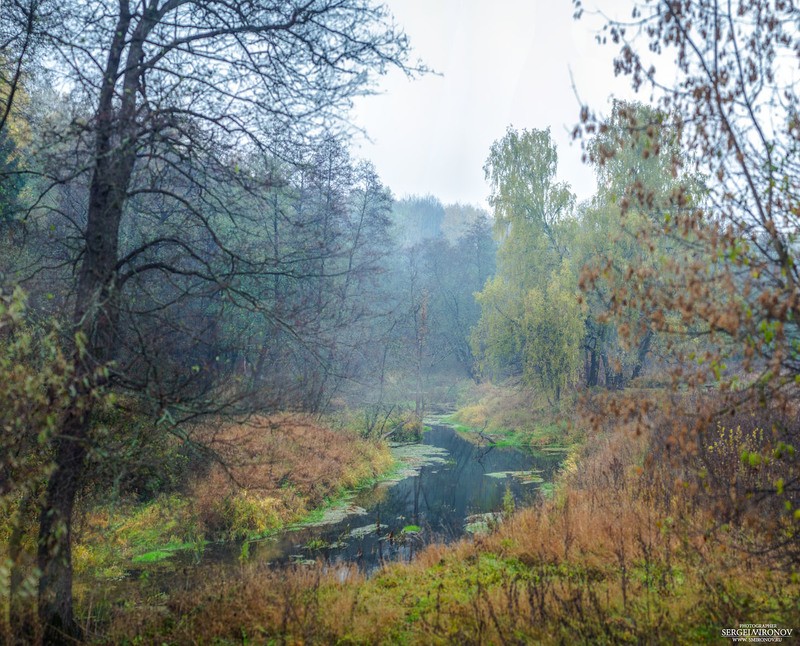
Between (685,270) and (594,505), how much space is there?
674 cm

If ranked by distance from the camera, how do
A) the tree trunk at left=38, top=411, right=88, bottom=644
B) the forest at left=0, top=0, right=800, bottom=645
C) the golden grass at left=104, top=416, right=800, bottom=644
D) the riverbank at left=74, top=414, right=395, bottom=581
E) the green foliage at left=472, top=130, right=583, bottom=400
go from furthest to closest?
the green foliage at left=472, top=130, right=583, bottom=400
the riverbank at left=74, top=414, right=395, bottom=581
the tree trunk at left=38, top=411, right=88, bottom=644
the golden grass at left=104, top=416, right=800, bottom=644
the forest at left=0, top=0, right=800, bottom=645

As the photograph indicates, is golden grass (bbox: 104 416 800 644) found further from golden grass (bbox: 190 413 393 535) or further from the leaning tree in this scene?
golden grass (bbox: 190 413 393 535)

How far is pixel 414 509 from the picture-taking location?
49.7 ft

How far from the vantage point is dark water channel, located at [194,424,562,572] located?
450 inches

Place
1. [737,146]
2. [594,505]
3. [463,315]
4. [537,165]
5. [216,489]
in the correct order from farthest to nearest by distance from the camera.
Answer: [463,315] → [537,165] → [216,489] → [594,505] → [737,146]

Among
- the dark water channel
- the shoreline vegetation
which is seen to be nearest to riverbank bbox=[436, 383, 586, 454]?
the dark water channel

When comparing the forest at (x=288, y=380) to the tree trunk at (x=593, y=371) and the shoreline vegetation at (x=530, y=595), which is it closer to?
the shoreline vegetation at (x=530, y=595)

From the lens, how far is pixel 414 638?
558 cm

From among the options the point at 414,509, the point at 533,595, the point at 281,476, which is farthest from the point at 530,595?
the point at 414,509

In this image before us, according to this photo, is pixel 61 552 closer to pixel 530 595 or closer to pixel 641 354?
pixel 530 595

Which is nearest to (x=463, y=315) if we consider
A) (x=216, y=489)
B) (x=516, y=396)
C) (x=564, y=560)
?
(x=516, y=396)

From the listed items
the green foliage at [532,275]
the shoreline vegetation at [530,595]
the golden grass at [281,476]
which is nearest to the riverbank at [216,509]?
the golden grass at [281,476]

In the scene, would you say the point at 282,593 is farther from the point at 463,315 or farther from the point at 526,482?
the point at 463,315

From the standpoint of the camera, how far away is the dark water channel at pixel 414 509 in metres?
11.4
